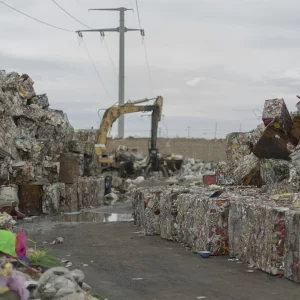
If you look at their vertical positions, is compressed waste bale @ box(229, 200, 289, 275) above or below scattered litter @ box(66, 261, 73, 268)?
above

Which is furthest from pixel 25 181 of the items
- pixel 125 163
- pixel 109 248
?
pixel 125 163

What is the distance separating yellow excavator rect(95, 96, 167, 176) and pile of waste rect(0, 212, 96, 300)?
1727 centimetres

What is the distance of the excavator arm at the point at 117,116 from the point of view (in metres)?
24.2

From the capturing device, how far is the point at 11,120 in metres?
15.1

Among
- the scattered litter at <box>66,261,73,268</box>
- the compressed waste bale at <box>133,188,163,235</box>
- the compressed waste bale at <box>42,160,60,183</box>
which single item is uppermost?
the compressed waste bale at <box>42,160,60,183</box>

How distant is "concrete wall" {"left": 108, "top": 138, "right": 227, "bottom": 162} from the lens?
136 feet

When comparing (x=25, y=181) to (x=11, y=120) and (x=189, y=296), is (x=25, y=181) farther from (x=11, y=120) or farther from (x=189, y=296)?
(x=189, y=296)

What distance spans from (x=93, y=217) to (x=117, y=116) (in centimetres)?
1153

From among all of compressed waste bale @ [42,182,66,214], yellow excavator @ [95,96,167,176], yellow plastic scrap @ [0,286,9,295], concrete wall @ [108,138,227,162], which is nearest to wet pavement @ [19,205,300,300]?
yellow plastic scrap @ [0,286,9,295]

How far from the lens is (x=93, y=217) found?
1406 centimetres

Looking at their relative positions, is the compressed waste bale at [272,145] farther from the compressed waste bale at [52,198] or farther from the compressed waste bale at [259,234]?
the compressed waste bale at [52,198]

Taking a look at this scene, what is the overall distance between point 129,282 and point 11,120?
968 centimetres

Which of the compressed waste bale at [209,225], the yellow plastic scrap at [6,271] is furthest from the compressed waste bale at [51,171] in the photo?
the yellow plastic scrap at [6,271]

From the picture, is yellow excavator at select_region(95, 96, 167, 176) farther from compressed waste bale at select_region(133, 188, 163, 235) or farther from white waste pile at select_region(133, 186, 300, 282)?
white waste pile at select_region(133, 186, 300, 282)
